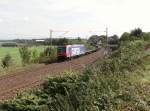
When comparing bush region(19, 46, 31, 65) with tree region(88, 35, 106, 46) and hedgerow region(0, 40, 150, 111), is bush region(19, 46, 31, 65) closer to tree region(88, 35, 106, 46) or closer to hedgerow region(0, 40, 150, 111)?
hedgerow region(0, 40, 150, 111)

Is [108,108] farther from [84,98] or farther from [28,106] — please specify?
[28,106]

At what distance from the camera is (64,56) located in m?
58.3

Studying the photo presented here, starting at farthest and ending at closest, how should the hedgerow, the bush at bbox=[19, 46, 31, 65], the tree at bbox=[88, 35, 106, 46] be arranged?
the tree at bbox=[88, 35, 106, 46], the bush at bbox=[19, 46, 31, 65], the hedgerow

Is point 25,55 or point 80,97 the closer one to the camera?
point 80,97

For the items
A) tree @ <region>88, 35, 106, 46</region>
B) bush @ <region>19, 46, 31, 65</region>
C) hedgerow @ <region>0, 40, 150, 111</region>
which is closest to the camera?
hedgerow @ <region>0, 40, 150, 111</region>

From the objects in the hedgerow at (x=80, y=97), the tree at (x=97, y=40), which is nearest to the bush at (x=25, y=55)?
the hedgerow at (x=80, y=97)

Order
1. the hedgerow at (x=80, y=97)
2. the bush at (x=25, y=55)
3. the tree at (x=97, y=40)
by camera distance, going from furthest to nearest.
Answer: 1. the tree at (x=97, y=40)
2. the bush at (x=25, y=55)
3. the hedgerow at (x=80, y=97)

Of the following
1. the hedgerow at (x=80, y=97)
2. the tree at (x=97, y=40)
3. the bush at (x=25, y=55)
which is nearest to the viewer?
the hedgerow at (x=80, y=97)

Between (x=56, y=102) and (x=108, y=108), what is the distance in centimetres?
157

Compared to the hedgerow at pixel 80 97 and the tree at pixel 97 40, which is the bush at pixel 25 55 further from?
the tree at pixel 97 40

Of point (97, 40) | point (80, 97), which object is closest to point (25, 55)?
point (80, 97)

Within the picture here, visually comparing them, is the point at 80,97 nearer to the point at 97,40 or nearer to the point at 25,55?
the point at 25,55

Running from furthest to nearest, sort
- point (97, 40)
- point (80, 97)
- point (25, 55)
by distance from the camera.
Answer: point (97, 40), point (25, 55), point (80, 97)

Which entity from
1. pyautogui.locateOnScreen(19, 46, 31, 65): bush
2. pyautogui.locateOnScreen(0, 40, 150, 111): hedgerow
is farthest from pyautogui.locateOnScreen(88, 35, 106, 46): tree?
pyautogui.locateOnScreen(0, 40, 150, 111): hedgerow
